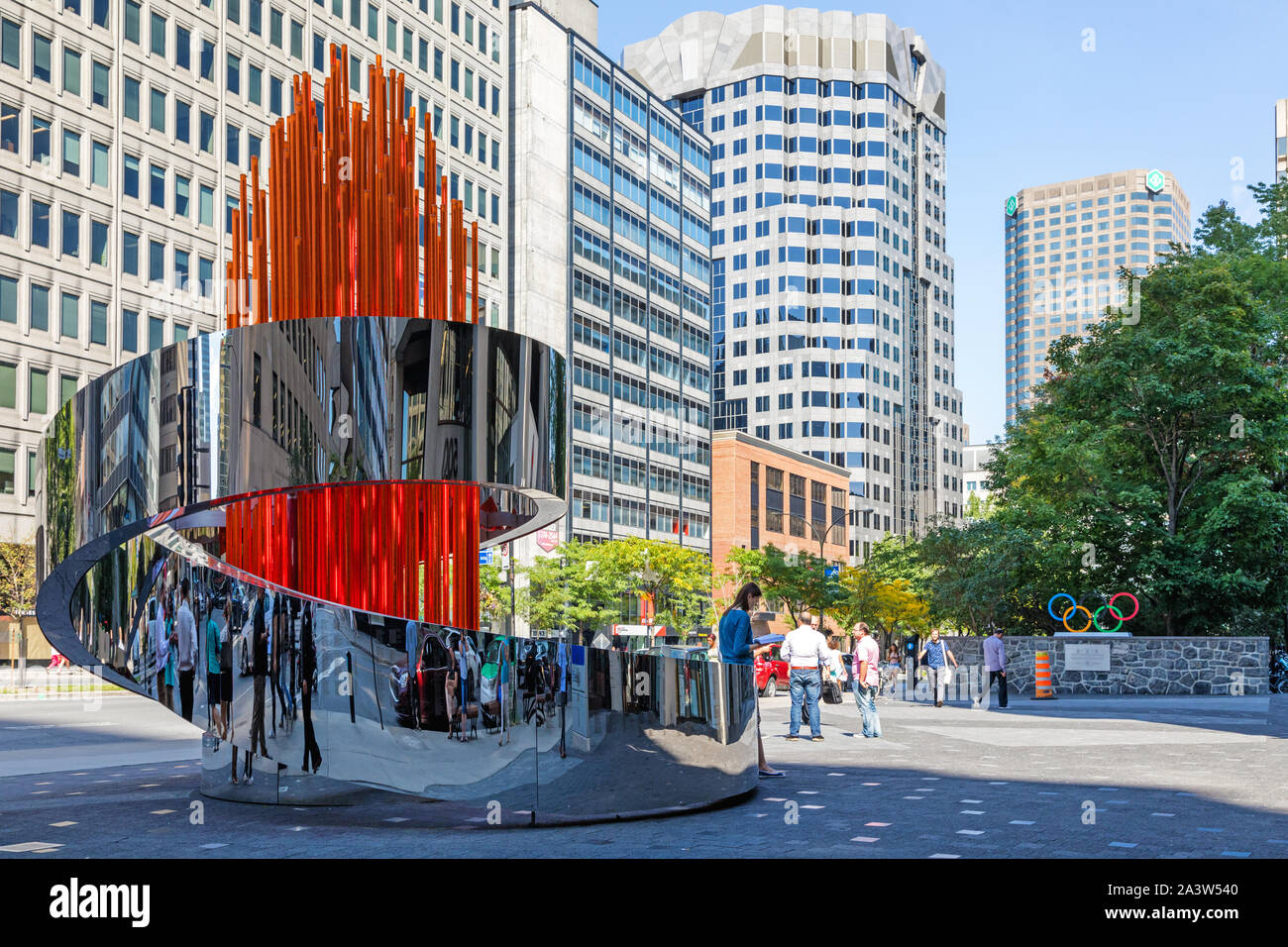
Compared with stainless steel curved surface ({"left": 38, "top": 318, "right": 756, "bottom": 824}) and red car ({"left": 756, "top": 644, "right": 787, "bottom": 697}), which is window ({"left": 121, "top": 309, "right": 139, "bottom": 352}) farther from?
stainless steel curved surface ({"left": 38, "top": 318, "right": 756, "bottom": 824})

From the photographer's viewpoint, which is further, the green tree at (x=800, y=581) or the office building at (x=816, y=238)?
the office building at (x=816, y=238)

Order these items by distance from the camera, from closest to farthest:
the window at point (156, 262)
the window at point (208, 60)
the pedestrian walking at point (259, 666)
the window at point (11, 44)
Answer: the pedestrian walking at point (259, 666), the window at point (11, 44), the window at point (156, 262), the window at point (208, 60)

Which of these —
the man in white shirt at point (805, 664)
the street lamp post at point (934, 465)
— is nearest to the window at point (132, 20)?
the man in white shirt at point (805, 664)

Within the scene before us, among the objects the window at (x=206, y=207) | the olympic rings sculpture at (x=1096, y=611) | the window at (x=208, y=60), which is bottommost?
the olympic rings sculpture at (x=1096, y=611)

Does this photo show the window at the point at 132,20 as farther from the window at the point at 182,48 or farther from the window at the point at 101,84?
the window at the point at 182,48

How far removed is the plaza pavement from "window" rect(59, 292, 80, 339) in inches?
1551

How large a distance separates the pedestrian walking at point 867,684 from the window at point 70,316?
43.1m

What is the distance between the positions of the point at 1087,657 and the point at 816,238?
4137 inches

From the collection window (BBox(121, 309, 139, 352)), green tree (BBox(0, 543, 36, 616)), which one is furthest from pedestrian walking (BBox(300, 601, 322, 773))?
window (BBox(121, 309, 139, 352))

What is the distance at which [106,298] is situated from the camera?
184 feet

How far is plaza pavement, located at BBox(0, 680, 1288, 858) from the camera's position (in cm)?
880

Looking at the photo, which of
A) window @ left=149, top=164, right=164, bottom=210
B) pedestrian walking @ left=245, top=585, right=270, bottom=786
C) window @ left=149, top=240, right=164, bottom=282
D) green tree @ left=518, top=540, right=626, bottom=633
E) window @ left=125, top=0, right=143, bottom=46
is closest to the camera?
pedestrian walking @ left=245, top=585, right=270, bottom=786

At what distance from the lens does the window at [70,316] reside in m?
54.3

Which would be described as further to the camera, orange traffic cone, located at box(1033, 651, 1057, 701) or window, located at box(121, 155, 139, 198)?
window, located at box(121, 155, 139, 198)
